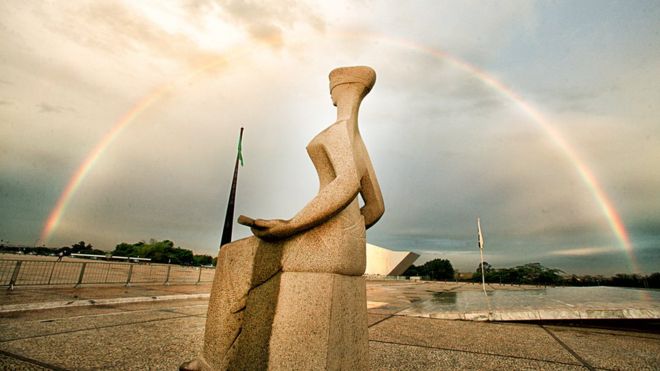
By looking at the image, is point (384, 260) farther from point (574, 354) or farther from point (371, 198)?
point (371, 198)

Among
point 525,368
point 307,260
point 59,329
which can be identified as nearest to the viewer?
point 307,260

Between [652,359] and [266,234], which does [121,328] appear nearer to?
[266,234]

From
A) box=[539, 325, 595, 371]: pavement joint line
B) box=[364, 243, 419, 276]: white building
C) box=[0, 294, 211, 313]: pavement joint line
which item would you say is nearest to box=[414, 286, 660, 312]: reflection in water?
box=[539, 325, 595, 371]: pavement joint line

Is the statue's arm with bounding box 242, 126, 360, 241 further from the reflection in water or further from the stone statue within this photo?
the reflection in water

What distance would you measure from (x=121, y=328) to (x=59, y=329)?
2.52 feet

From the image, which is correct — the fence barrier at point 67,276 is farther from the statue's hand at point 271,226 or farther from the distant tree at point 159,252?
the distant tree at point 159,252

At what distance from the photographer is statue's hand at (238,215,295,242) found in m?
2.04

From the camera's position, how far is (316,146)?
96.5 inches

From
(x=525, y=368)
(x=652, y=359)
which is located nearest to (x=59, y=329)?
(x=525, y=368)

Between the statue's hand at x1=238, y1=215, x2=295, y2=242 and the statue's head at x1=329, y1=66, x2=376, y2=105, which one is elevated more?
the statue's head at x1=329, y1=66, x2=376, y2=105

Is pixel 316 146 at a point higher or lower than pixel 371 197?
higher

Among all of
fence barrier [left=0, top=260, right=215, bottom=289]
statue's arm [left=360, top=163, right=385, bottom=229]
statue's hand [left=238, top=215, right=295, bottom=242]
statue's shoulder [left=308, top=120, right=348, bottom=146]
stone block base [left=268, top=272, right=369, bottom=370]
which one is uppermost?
statue's shoulder [left=308, top=120, right=348, bottom=146]

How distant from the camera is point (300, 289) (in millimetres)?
1960

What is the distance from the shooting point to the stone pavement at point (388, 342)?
3.49m
